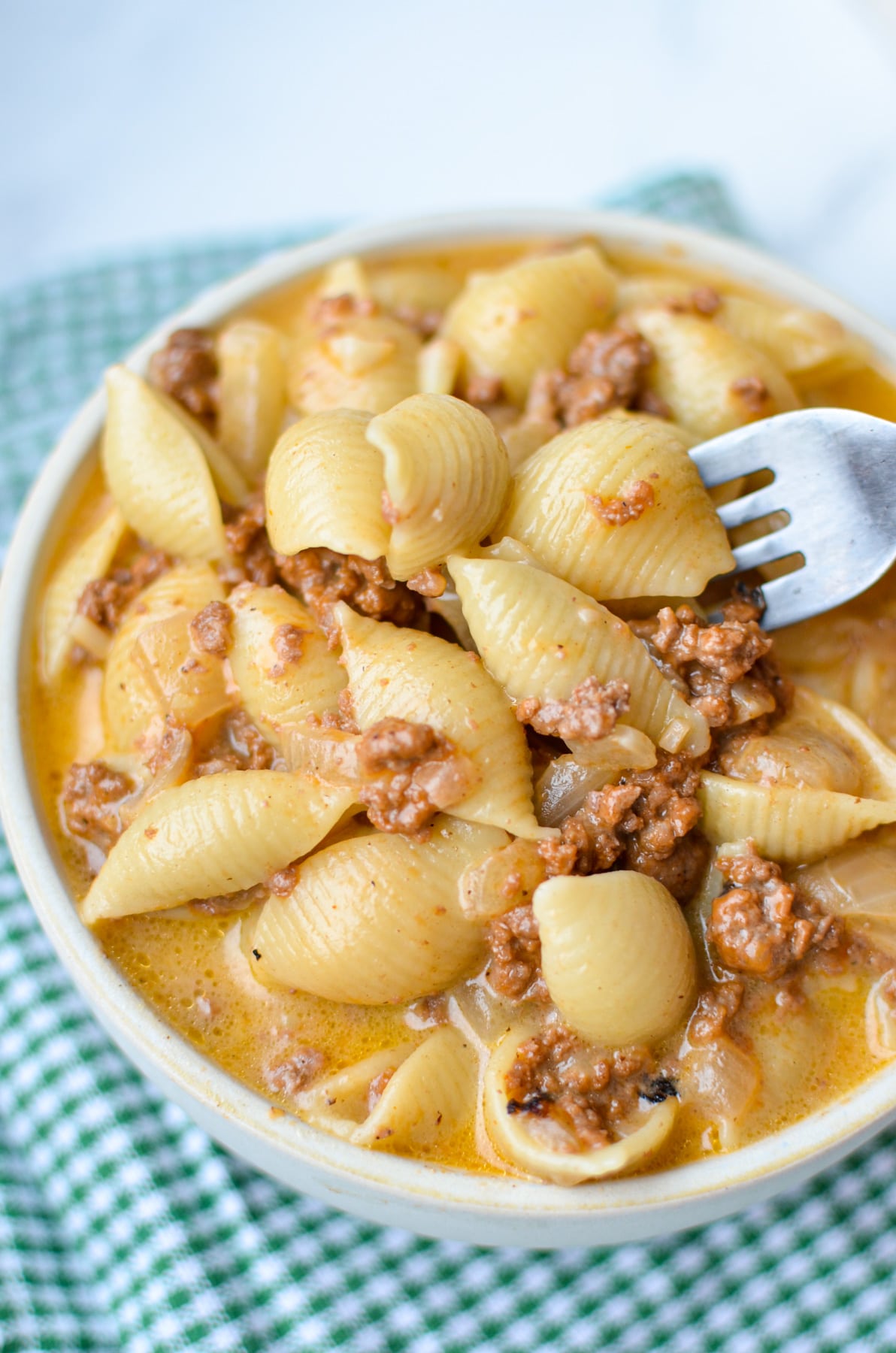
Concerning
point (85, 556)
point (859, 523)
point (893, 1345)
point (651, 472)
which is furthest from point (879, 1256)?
point (85, 556)

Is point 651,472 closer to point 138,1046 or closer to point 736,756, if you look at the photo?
point 736,756

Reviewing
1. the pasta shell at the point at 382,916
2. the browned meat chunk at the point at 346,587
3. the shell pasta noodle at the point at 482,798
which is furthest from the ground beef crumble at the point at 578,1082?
the browned meat chunk at the point at 346,587

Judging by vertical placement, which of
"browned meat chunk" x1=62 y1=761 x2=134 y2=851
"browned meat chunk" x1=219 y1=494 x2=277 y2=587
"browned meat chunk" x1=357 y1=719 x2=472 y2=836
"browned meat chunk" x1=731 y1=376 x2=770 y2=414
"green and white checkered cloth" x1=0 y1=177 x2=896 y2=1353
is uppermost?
"browned meat chunk" x1=731 y1=376 x2=770 y2=414

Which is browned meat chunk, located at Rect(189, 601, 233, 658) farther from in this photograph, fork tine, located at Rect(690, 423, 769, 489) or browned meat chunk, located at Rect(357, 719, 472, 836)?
fork tine, located at Rect(690, 423, 769, 489)

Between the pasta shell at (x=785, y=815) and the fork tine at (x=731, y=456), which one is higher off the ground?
the fork tine at (x=731, y=456)

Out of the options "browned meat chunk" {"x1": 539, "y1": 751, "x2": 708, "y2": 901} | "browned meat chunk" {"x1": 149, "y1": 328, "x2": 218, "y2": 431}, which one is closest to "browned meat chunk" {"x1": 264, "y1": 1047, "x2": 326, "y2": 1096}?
"browned meat chunk" {"x1": 539, "y1": 751, "x2": 708, "y2": 901}

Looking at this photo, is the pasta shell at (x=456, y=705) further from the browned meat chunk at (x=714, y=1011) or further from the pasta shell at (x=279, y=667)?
the browned meat chunk at (x=714, y=1011)

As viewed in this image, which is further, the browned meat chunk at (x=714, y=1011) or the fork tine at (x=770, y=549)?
the fork tine at (x=770, y=549)
